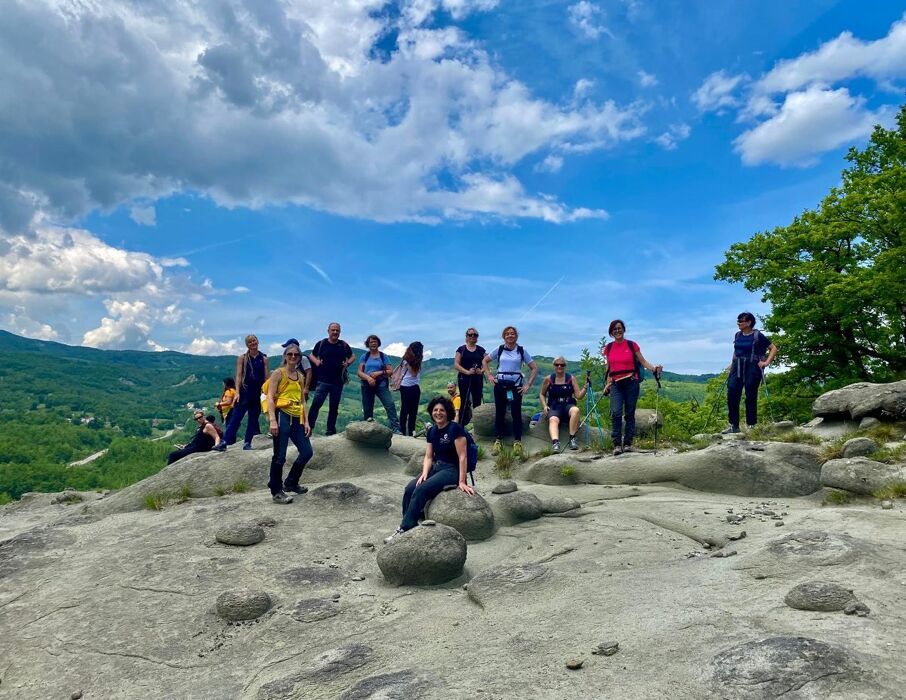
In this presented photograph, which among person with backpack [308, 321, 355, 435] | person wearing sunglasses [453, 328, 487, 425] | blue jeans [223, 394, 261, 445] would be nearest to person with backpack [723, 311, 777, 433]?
person wearing sunglasses [453, 328, 487, 425]

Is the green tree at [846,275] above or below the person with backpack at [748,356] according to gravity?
above

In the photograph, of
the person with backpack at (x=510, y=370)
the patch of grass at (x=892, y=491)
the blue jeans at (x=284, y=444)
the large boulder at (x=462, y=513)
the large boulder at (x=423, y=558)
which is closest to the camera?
the large boulder at (x=423, y=558)

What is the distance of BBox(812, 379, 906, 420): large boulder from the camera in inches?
494

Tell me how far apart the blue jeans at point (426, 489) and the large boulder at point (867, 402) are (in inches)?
403

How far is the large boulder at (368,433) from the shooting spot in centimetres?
1475

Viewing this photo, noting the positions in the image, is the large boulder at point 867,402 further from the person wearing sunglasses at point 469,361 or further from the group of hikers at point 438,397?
the person wearing sunglasses at point 469,361

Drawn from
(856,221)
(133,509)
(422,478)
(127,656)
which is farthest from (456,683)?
(856,221)

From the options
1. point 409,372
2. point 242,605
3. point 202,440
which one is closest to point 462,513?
point 242,605

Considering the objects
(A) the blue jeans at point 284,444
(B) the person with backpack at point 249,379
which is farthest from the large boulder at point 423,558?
(B) the person with backpack at point 249,379

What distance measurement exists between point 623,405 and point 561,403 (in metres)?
1.72

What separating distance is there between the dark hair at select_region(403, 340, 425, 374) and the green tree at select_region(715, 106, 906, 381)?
55.6 ft

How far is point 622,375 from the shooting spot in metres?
12.4

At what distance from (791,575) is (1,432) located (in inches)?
8017

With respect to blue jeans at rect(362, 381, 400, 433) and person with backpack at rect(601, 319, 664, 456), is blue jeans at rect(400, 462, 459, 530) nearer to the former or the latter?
person with backpack at rect(601, 319, 664, 456)
